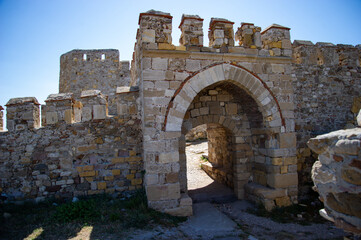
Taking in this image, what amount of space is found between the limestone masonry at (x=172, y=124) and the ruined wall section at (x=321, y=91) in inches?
2.3

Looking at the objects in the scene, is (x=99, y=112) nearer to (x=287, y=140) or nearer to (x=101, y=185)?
(x=101, y=185)

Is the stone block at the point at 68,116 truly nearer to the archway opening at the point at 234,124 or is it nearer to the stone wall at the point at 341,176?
the archway opening at the point at 234,124

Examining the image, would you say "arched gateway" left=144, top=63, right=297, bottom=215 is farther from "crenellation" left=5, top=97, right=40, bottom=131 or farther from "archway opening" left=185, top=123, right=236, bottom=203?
"crenellation" left=5, top=97, right=40, bottom=131

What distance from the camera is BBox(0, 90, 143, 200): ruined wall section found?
5.16 m

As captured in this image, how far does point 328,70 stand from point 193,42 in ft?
15.1

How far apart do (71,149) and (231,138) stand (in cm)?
413

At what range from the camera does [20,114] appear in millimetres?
5238

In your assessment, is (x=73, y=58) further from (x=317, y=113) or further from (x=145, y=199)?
(x=317, y=113)

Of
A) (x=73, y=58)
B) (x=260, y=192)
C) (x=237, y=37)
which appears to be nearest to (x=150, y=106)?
(x=237, y=37)

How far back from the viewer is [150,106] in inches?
180

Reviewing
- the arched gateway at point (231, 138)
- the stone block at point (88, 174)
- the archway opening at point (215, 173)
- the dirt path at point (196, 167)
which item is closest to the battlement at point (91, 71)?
the dirt path at point (196, 167)

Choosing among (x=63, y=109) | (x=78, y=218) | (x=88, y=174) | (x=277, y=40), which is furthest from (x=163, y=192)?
(x=277, y=40)

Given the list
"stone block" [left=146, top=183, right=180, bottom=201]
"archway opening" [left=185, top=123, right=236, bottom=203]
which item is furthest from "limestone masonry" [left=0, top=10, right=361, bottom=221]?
"archway opening" [left=185, top=123, right=236, bottom=203]

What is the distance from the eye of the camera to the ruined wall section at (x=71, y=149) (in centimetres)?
516
